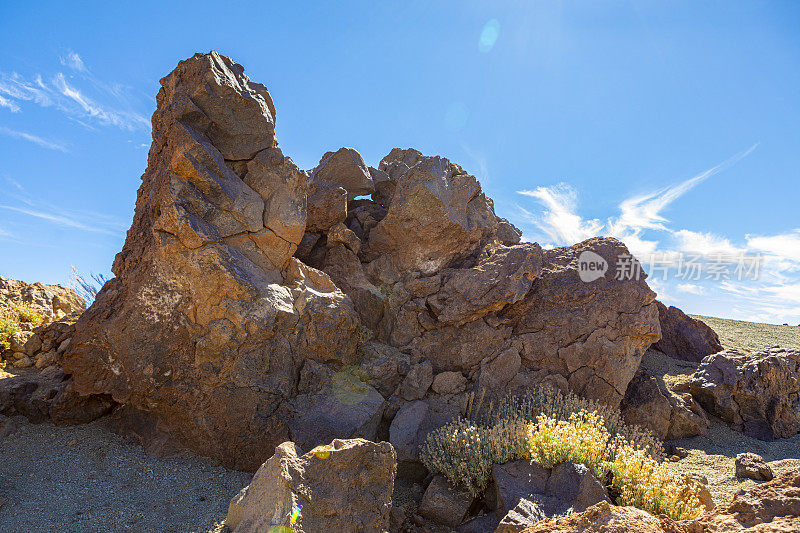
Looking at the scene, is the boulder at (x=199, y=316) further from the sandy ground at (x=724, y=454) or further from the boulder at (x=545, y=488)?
the sandy ground at (x=724, y=454)

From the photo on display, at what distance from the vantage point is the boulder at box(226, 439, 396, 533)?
15.0 ft

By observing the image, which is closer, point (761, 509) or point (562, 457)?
point (761, 509)

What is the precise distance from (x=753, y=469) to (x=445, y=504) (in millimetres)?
4988

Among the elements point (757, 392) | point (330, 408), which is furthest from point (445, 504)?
point (757, 392)

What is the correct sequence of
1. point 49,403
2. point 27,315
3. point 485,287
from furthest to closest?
point 27,315 < point 485,287 < point 49,403

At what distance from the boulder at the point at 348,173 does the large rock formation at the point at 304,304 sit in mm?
60

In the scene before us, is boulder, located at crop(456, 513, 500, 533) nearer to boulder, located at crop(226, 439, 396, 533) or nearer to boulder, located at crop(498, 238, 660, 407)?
boulder, located at crop(226, 439, 396, 533)

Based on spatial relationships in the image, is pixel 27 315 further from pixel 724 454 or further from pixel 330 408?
pixel 724 454

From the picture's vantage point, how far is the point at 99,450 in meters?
7.16

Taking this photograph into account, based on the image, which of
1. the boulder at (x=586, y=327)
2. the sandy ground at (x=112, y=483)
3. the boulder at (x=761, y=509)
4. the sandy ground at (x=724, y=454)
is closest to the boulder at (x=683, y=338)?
the sandy ground at (x=724, y=454)

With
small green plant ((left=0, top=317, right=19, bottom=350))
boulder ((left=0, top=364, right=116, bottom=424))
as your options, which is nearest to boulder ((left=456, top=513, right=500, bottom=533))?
boulder ((left=0, top=364, right=116, bottom=424))

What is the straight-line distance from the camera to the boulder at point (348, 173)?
1204cm

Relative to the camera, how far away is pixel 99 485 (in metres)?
6.29

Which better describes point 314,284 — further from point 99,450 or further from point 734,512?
point 734,512
